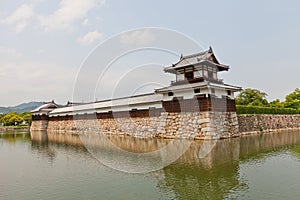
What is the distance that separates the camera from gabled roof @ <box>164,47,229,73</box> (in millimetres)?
19172

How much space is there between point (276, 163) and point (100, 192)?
7.20 metres

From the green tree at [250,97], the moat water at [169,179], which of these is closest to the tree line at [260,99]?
the green tree at [250,97]

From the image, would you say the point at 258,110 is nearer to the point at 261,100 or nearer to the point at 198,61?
the point at 198,61

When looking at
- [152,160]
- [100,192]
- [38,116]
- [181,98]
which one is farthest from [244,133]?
[38,116]

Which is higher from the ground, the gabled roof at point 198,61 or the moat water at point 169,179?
the gabled roof at point 198,61

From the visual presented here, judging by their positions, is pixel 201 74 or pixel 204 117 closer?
pixel 204 117

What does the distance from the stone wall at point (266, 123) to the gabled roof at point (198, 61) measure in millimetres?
5292

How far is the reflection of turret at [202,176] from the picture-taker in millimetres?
6598

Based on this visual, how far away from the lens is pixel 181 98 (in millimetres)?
19281

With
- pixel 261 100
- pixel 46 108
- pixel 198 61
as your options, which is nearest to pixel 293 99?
pixel 261 100

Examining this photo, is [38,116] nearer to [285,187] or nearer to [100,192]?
[100,192]

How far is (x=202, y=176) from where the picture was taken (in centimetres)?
814

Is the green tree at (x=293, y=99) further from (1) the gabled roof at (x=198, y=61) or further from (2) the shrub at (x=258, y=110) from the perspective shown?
(1) the gabled roof at (x=198, y=61)

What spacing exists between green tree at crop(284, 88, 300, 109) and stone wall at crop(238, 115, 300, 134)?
6.97 metres
